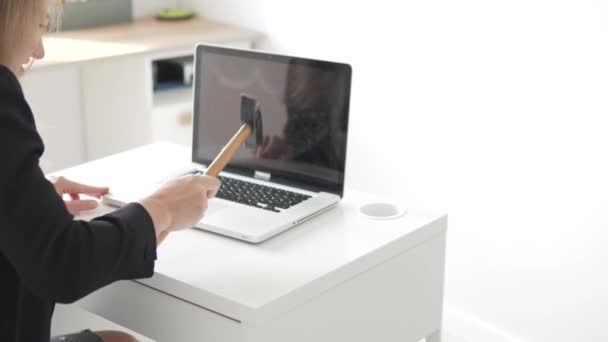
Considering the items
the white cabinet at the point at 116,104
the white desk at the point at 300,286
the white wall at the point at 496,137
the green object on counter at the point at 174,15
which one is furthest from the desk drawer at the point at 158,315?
the green object on counter at the point at 174,15

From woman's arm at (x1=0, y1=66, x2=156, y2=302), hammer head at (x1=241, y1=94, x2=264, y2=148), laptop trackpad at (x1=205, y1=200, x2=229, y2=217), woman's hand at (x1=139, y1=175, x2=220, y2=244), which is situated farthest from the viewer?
Answer: hammer head at (x1=241, y1=94, x2=264, y2=148)

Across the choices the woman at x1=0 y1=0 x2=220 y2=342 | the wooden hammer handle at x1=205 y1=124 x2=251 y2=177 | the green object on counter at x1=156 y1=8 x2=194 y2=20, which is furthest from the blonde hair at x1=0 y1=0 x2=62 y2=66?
the green object on counter at x1=156 y1=8 x2=194 y2=20

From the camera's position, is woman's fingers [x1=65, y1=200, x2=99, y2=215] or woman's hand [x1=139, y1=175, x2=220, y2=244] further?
woman's fingers [x1=65, y1=200, x2=99, y2=215]

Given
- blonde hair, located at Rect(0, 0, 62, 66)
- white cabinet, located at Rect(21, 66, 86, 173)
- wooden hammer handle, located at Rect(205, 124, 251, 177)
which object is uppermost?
blonde hair, located at Rect(0, 0, 62, 66)

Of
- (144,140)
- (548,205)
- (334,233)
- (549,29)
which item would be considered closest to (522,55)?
(549,29)

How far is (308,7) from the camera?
2885 millimetres

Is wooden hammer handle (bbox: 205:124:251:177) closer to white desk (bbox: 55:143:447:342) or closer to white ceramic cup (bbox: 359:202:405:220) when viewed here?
white desk (bbox: 55:143:447:342)

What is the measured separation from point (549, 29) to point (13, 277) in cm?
146

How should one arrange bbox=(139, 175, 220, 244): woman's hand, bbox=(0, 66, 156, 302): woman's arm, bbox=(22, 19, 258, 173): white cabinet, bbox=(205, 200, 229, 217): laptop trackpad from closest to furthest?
bbox=(0, 66, 156, 302): woman's arm
bbox=(139, 175, 220, 244): woman's hand
bbox=(205, 200, 229, 217): laptop trackpad
bbox=(22, 19, 258, 173): white cabinet

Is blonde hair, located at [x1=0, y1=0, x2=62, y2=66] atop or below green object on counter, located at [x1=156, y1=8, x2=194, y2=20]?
atop

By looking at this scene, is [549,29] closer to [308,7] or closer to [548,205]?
[548,205]

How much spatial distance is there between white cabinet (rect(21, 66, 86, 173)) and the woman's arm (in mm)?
1808

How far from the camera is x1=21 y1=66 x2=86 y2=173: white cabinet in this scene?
3.00 meters

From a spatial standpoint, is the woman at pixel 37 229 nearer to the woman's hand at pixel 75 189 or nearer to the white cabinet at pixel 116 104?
the woman's hand at pixel 75 189
